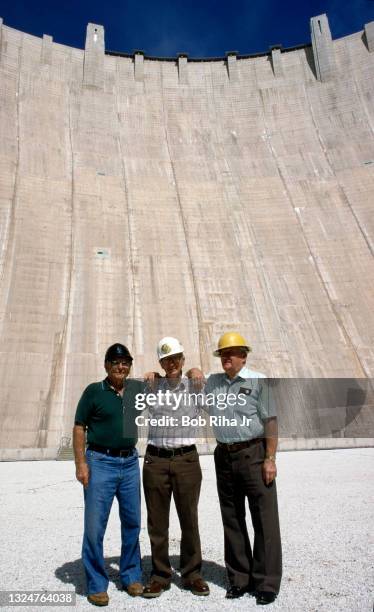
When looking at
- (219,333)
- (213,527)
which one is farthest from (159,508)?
(219,333)

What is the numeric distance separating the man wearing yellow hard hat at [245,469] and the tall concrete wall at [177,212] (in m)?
10.2

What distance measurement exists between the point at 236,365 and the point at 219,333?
12.4 metres

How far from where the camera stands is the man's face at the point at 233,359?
9.09ft

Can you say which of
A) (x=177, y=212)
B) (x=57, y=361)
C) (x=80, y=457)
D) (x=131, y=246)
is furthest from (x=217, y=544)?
(x=177, y=212)

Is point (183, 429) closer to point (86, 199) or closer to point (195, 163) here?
point (86, 199)

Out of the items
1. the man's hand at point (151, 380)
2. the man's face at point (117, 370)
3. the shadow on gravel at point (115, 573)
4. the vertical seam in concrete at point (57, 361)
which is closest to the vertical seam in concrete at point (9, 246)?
the vertical seam in concrete at point (57, 361)

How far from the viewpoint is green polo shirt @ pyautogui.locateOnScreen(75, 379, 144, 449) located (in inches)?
105

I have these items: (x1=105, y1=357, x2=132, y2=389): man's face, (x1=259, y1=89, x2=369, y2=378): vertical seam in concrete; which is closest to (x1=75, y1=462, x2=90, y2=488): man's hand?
(x1=105, y1=357, x2=132, y2=389): man's face

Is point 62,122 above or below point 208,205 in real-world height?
above

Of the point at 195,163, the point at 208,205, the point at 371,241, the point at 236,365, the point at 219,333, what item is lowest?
the point at 236,365

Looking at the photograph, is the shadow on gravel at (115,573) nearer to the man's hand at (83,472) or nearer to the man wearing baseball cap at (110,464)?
the man wearing baseball cap at (110,464)

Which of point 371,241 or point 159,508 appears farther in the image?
point 371,241

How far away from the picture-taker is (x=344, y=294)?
630 inches

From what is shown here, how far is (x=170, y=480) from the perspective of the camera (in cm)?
270
